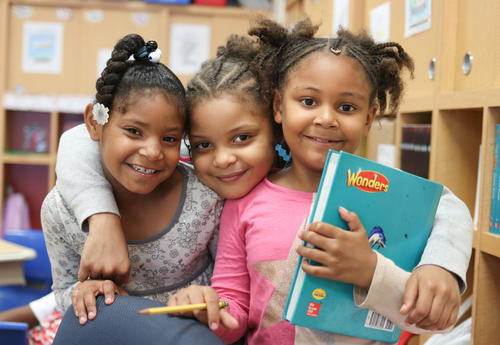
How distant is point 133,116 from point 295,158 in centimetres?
33

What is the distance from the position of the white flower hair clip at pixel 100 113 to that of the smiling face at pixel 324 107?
1.16ft

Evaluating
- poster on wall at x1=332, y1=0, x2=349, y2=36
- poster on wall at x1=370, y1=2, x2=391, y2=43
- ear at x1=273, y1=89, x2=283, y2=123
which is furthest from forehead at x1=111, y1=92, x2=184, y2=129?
poster on wall at x1=332, y1=0, x2=349, y2=36

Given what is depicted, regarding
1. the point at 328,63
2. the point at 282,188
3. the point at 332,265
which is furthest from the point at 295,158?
the point at 332,265

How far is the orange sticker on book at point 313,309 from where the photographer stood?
81 centimetres

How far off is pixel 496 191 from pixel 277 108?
62 centimetres

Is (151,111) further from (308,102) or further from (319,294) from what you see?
(319,294)

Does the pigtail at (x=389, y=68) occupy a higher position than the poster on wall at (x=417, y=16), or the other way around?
the poster on wall at (x=417, y=16)

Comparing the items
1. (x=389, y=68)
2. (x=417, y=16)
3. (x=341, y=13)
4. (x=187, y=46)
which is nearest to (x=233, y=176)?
(x=389, y=68)

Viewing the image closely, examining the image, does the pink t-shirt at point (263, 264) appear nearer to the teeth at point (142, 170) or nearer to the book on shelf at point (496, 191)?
the teeth at point (142, 170)

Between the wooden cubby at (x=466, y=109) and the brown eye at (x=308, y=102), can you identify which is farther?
the wooden cubby at (x=466, y=109)

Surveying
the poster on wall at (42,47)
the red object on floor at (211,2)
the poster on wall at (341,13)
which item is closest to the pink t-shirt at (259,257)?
the poster on wall at (341,13)

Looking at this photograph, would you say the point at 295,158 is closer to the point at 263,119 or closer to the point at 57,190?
the point at 263,119

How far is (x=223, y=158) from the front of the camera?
3.35 feet

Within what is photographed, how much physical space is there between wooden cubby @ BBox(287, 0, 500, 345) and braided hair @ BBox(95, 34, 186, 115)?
56cm
